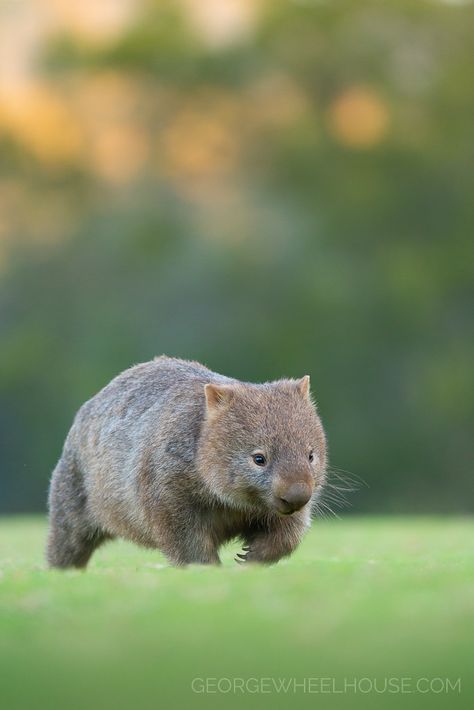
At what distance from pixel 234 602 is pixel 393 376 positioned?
1789 cm

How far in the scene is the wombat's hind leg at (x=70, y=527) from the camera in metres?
7.96

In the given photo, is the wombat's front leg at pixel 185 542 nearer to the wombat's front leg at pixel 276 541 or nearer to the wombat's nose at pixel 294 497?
the wombat's front leg at pixel 276 541

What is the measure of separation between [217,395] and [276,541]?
0.79 meters

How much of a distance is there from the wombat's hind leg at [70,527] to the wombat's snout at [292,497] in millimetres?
1782

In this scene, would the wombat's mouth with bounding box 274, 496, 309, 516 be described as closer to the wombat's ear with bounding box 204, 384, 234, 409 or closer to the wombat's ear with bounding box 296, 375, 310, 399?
the wombat's ear with bounding box 204, 384, 234, 409

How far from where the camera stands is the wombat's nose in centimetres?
641

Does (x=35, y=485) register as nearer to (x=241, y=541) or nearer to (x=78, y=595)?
(x=241, y=541)

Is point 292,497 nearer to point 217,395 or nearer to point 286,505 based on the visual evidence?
point 286,505

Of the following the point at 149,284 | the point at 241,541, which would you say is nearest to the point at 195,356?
the point at 149,284

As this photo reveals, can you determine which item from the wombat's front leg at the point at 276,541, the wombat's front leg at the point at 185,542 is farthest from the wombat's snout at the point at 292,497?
the wombat's front leg at the point at 185,542

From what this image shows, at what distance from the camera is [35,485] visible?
21172 millimetres

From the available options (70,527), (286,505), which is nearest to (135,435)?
(70,527)

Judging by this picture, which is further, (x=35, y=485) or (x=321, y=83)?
(x=321, y=83)

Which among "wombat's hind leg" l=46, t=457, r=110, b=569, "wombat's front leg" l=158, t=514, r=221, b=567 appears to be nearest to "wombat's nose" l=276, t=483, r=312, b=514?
"wombat's front leg" l=158, t=514, r=221, b=567
